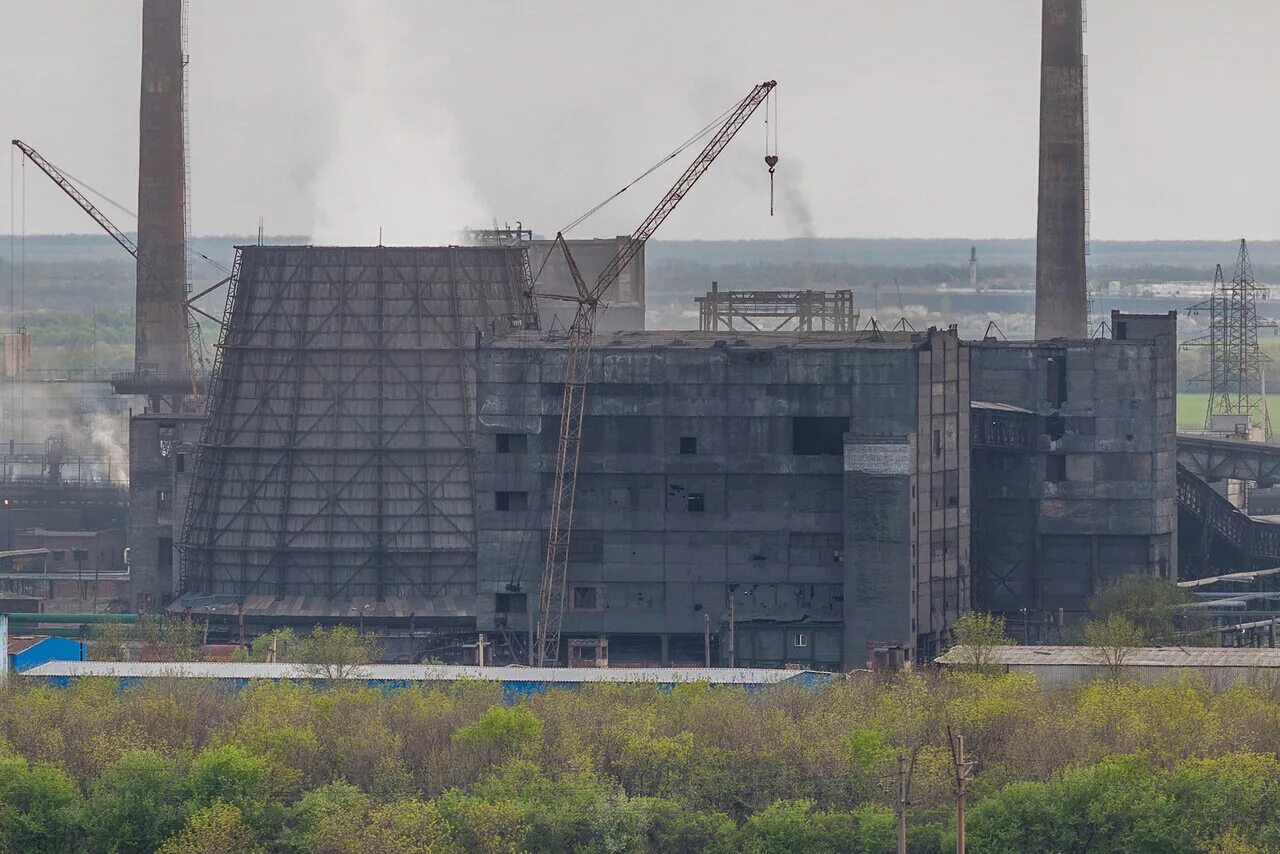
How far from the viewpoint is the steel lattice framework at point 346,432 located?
129750 millimetres

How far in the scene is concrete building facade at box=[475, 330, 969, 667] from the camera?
11794cm

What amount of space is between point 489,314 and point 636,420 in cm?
1464

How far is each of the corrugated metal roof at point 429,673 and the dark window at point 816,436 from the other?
12677mm

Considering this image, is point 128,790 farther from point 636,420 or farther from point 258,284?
point 258,284

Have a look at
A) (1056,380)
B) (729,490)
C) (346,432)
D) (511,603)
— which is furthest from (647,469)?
(1056,380)

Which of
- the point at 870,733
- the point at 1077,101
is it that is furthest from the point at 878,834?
the point at 1077,101

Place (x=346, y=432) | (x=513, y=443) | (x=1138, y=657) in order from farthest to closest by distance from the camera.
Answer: (x=346, y=432) → (x=513, y=443) → (x=1138, y=657)

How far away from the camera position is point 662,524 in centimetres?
11938

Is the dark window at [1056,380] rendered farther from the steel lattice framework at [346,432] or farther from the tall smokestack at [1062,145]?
the tall smokestack at [1062,145]

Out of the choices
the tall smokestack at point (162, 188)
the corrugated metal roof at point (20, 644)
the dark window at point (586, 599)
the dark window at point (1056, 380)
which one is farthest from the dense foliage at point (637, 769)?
the tall smokestack at point (162, 188)

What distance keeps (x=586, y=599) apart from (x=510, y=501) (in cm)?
478

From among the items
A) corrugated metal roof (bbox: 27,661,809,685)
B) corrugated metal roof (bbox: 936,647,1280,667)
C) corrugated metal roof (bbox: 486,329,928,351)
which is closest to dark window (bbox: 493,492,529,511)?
corrugated metal roof (bbox: 486,329,928,351)

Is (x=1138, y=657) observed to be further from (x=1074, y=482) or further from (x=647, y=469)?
(x=1074, y=482)

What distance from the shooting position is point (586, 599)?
4719 inches
